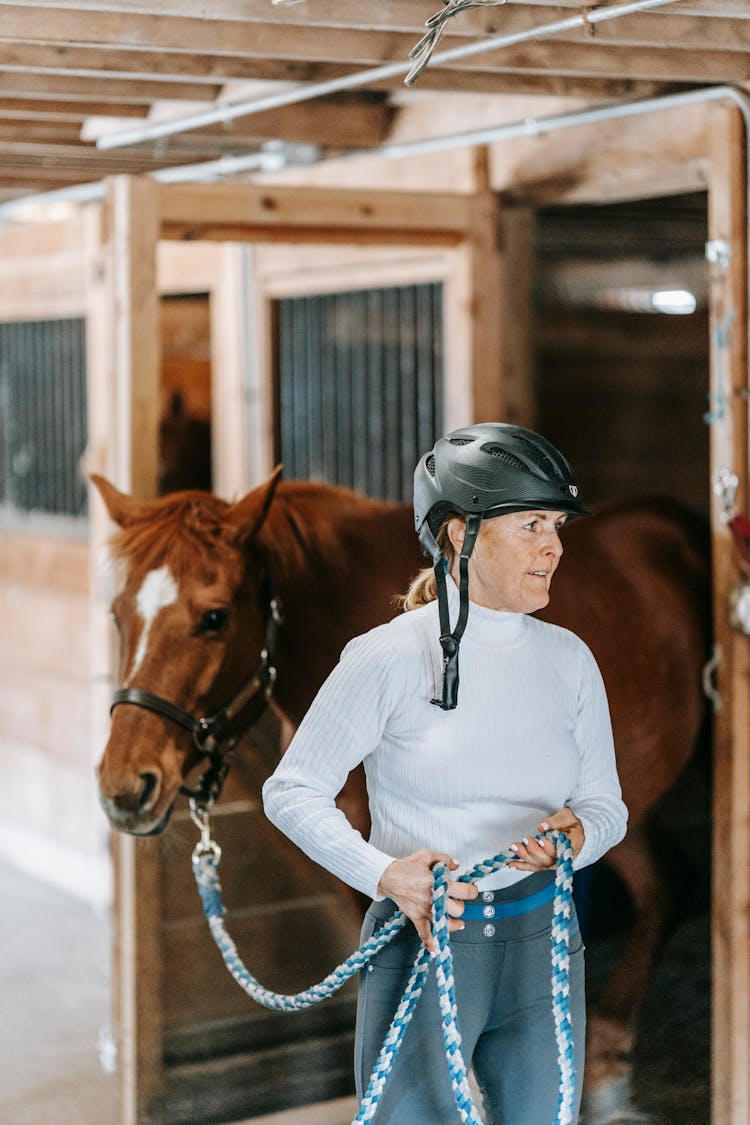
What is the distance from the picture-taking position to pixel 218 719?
243 centimetres

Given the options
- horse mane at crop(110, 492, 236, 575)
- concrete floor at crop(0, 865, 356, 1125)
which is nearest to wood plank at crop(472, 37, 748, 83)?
horse mane at crop(110, 492, 236, 575)

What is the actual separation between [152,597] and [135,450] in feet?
1.71

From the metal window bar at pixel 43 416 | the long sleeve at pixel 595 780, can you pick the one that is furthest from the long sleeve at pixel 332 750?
the metal window bar at pixel 43 416

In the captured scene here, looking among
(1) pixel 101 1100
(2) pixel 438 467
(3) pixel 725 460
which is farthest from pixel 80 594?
(2) pixel 438 467

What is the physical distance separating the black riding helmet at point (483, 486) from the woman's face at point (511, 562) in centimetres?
2

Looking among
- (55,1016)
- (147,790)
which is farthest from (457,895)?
(55,1016)

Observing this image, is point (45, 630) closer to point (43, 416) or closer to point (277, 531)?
point (43, 416)

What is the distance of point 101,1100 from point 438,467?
1992 millimetres

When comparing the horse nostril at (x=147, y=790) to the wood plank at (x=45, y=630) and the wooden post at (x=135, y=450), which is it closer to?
the wooden post at (x=135, y=450)

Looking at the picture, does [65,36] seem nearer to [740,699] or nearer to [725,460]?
[725,460]

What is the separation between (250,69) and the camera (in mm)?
2768

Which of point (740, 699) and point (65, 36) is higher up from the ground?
point (65, 36)

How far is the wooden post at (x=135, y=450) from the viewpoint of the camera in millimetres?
2756

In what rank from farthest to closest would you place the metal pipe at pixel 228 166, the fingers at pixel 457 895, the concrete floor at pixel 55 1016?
1. the metal pipe at pixel 228 166
2. the concrete floor at pixel 55 1016
3. the fingers at pixel 457 895
